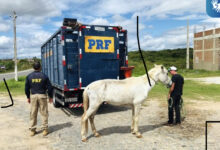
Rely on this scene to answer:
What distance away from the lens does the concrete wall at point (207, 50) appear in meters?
40.3

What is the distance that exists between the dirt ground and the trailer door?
68.3 inches

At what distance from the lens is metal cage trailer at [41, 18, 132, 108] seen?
7578 mm

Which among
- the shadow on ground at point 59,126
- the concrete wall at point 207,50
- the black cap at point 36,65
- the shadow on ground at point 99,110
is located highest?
the concrete wall at point 207,50

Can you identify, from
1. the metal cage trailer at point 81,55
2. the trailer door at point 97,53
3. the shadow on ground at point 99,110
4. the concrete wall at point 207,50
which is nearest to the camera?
the metal cage trailer at point 81,55

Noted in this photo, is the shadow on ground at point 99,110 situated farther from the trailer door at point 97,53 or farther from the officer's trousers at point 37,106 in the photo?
the officer's trousers at point 37,106

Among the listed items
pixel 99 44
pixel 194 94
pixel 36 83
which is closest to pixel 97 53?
pixel 99 44

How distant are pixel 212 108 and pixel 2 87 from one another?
17.0 m

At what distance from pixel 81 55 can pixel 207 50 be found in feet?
139

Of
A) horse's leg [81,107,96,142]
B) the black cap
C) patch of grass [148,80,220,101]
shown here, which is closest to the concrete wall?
patch of grass [148,80,220,101]

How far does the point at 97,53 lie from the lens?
313 inches

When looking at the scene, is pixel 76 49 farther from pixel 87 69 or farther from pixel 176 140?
pixel 176 140

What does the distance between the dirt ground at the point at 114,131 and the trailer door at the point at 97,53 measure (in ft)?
5.69

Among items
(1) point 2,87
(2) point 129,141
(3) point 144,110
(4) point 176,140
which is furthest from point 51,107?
(1) point 2,87

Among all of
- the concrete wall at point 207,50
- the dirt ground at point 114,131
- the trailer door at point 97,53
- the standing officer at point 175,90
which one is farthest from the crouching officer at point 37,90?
the concrete wall at point 207,50
